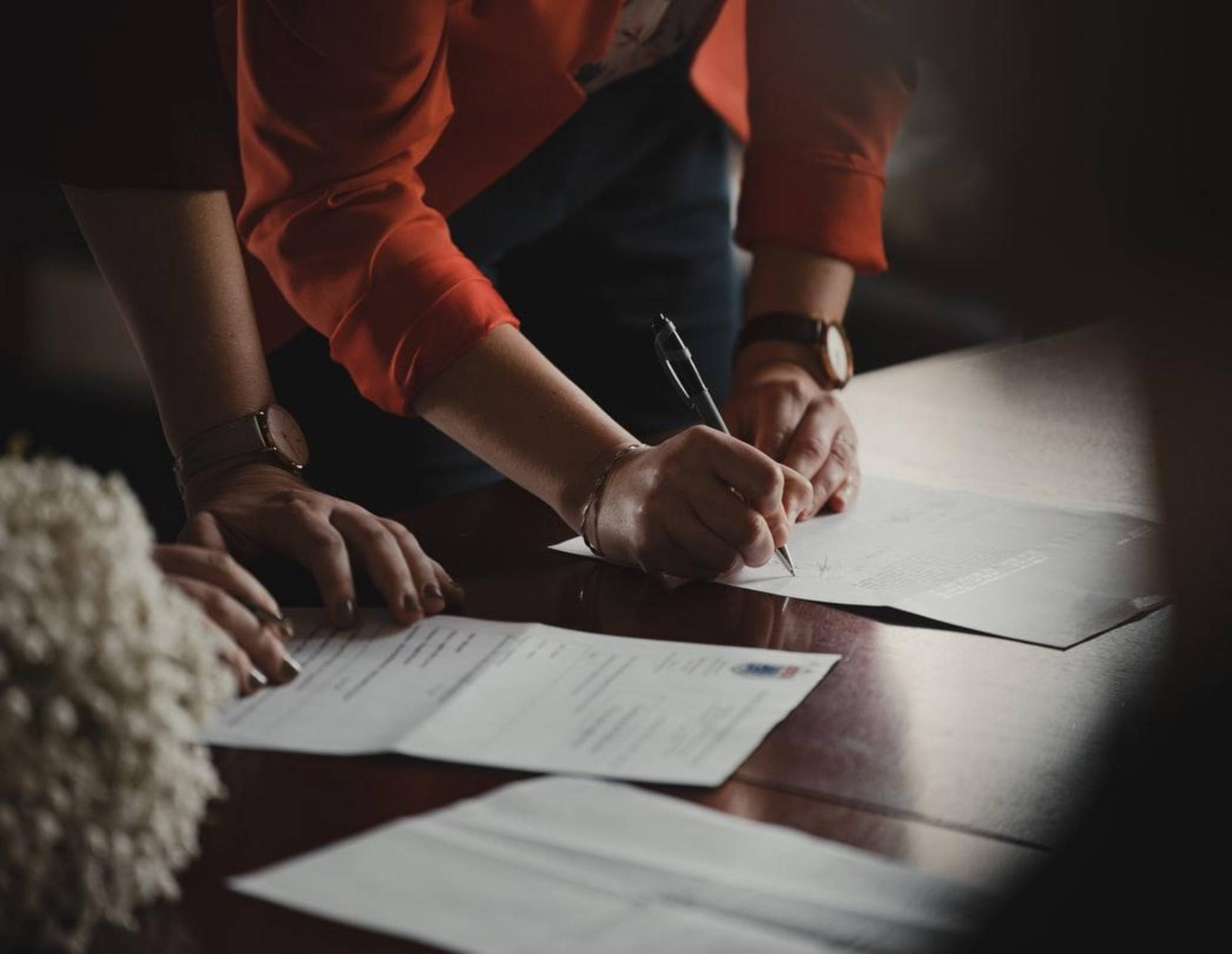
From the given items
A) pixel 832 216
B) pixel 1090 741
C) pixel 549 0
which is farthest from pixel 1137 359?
pixel 1090 741

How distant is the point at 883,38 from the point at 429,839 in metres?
1.20

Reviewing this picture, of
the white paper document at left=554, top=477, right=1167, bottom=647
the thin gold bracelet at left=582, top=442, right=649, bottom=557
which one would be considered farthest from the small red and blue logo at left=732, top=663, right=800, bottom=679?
the thin gold bracelet at left=582, top=442, right=649, bottom=557

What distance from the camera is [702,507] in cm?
107

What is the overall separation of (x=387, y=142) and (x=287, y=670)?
477 millimetres

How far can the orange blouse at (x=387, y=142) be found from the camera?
3.79 feet

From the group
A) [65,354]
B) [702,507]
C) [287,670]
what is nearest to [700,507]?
[702,507]

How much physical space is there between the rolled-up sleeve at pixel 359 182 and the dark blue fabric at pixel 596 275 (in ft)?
0.83

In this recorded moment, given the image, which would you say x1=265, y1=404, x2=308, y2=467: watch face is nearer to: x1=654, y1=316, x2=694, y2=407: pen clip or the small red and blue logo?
x1=654, y1=316, x2=694, y2=407: pen clip

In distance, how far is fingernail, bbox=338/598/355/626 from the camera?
992mm

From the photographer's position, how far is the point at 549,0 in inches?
51.6

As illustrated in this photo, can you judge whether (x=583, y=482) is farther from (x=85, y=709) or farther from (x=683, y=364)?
(x=85, y=709)

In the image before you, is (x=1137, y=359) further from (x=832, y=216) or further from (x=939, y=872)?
(x=939, y=872)

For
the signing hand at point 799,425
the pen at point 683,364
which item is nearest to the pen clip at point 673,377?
the pen at point 683,364

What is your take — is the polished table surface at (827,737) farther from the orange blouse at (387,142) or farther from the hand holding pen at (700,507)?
the orange blouse at (387,142)
